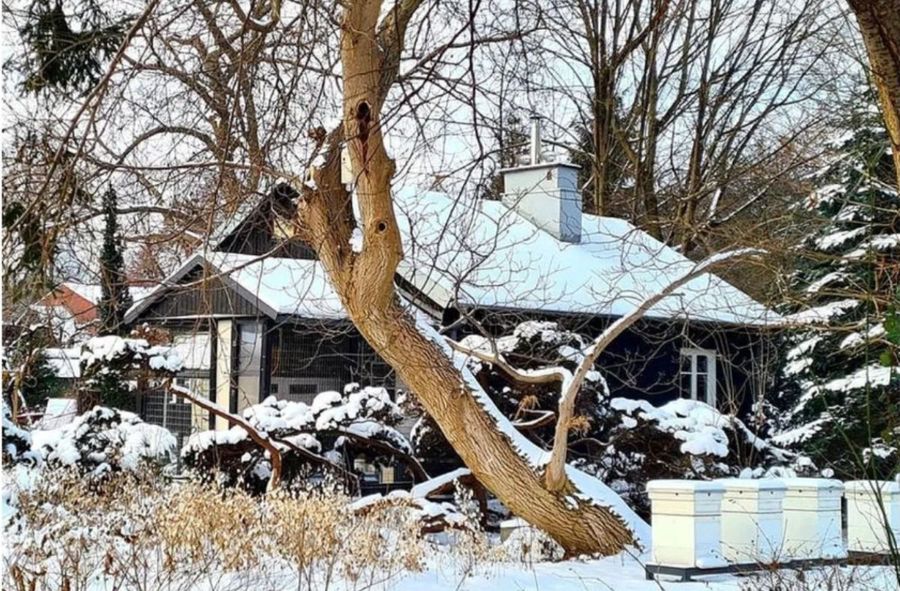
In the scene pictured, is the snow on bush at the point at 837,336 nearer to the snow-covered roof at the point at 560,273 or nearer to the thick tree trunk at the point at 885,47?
the snow-covered roof at the point at 560,273

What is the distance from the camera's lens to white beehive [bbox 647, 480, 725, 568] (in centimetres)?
756

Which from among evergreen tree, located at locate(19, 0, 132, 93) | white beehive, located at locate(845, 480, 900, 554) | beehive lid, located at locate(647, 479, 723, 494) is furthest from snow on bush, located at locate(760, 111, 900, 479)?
evergreen tree, located at locate(19, 0, 132, 93)

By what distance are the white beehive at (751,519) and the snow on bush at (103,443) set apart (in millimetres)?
5784

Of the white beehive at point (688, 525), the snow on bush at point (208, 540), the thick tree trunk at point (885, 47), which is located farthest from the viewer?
the white beehive at point (688, 525)

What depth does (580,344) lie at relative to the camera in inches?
517

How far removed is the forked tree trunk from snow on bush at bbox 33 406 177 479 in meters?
3.47

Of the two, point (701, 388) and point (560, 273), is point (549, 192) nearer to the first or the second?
point (560, 273)

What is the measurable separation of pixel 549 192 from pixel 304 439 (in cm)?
644

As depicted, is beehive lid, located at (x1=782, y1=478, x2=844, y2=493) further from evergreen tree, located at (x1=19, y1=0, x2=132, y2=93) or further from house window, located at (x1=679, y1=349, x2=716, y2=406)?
house window, located at (x1=679, y1=349, x2=716, y2=406)

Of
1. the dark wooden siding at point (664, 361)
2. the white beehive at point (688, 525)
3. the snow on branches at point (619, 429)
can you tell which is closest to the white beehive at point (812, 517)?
the white beehive at point (688, 525)

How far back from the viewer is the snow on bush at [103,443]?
10953 millimetres

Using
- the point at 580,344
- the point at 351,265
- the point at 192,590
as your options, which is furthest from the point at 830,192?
the point at 192,590

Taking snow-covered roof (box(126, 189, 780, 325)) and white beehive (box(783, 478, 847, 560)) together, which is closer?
white beehive (box(783, 478, 847, 560))

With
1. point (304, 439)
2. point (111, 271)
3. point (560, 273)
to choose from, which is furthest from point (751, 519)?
point (560, 273)
